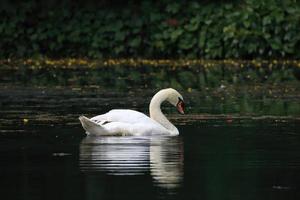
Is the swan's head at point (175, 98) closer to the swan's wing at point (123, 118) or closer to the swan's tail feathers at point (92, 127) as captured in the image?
the swan's wing at point (123, 118)

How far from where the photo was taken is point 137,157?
13.3 m

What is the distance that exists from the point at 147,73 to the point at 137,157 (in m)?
16.7

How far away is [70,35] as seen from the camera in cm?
3897

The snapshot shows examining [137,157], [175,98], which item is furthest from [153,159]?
[175,98]

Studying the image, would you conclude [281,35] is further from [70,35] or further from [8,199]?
[8,199]

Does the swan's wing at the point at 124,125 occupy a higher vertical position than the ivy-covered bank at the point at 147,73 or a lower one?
higher

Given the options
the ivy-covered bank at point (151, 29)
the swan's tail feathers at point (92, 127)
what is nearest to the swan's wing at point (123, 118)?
the swan's tail feathers at point (92, 127)

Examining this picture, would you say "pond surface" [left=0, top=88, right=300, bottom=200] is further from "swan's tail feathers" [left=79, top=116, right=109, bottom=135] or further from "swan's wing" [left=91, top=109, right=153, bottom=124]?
"swan's wing" [left=91, top=109, right=153, bottom=124]

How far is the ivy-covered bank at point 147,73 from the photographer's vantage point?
26203 millimetres

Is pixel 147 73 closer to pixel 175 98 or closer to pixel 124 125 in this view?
pixel 175 98

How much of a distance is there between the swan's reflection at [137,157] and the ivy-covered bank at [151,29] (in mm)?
20929

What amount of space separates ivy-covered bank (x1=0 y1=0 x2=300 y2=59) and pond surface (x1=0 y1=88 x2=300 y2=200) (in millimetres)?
17438

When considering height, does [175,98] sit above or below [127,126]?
above

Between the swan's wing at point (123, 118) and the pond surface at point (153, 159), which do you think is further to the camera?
the swan's wing at point (123, 118)
